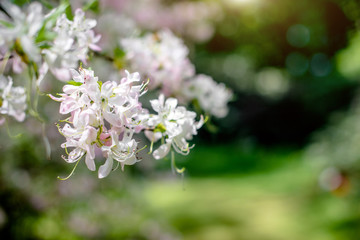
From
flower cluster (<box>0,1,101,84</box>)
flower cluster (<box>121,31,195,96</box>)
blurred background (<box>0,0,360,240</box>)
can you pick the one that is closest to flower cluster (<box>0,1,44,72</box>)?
flower cluster (<box>0,1,101,84</box>)

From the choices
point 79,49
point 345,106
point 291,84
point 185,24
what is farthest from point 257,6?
point 291,84

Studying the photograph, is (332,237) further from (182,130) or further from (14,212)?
(182,130)

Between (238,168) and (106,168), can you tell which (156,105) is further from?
(238,168)

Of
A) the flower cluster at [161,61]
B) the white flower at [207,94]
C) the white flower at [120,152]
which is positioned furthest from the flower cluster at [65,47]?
the white flower at [207,94]

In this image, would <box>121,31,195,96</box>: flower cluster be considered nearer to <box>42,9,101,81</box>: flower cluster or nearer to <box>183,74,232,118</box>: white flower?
<box>183,74,232,118</box>: white flower

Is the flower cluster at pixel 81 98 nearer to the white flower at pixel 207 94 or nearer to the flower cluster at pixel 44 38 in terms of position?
the flower cluster at pixel 44 38
